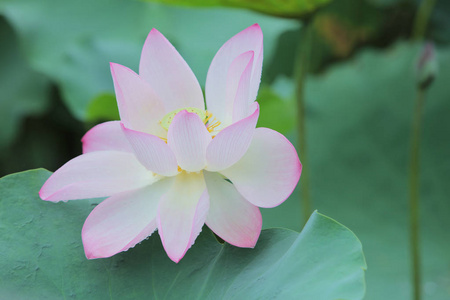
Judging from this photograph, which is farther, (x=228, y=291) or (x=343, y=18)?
(x=343, y=18)

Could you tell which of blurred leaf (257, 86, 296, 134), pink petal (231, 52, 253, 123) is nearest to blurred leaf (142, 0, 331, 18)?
blurred leaf (257, 86, 296, 134)

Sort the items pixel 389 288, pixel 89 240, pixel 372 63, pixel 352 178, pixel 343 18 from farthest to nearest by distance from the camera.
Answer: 1. pixel 343 18
2. pixel 372 63
3. pixel 352 178
4. pixel 389 288
5. pixel 89 240

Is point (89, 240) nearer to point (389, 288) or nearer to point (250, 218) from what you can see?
point (250, 218)

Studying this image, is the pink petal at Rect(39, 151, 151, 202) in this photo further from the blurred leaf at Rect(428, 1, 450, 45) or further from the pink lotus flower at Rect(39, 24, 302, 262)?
the blurred leaf at Rect(428, 1, 450, 45)

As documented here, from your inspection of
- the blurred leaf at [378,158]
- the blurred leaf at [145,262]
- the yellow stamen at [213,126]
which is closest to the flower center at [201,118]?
the yellow stamen at [213,126]

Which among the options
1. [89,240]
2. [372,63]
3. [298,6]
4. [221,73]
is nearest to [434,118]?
[372,63]

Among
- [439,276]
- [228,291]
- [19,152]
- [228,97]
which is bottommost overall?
[19,152]

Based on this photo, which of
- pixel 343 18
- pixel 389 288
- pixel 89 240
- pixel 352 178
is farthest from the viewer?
pixel 343 18
